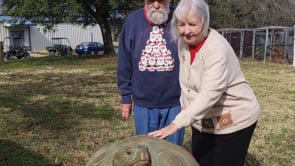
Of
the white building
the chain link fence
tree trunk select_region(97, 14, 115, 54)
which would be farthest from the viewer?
the white building

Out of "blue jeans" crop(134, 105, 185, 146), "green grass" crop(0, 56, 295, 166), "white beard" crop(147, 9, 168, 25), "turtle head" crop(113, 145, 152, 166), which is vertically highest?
"white beard" crop(147, 9, 168, 25)

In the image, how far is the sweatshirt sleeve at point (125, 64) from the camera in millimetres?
3090

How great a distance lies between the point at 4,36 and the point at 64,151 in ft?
126

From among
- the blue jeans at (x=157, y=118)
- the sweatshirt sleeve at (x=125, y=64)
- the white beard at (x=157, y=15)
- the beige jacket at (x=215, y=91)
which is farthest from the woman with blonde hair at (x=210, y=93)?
the sweatshirt sleeve at (x=125, y=64)

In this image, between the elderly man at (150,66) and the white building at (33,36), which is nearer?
the elderly man at (150,66)

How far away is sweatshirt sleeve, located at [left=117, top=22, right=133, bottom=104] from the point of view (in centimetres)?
309

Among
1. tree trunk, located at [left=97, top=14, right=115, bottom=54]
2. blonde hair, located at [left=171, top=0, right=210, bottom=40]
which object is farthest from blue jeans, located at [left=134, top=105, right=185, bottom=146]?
tree trunk, located at [left=97, top=14, right=115, bottom=54]

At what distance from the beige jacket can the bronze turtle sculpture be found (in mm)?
159

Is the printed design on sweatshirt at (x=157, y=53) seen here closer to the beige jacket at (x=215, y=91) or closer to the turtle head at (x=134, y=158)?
the beige jacket at (x=215, y=91)

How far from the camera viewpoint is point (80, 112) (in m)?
6.84

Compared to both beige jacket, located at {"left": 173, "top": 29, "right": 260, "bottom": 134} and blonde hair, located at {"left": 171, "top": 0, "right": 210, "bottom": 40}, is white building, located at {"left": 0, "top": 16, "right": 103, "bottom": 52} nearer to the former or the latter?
beige jacket, located at {"left": 173, "top": 29, "right": 260, "bottom": 134}

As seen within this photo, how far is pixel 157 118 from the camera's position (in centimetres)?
312

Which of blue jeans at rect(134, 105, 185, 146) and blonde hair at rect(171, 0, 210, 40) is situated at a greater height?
blonde hair at rect(171, 0, 210, 40)

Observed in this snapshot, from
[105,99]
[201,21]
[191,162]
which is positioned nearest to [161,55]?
[201,21]
